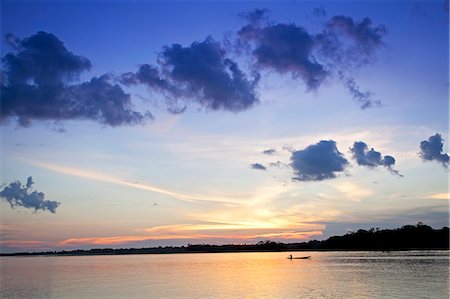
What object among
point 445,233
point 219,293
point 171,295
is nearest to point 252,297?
point 219,293

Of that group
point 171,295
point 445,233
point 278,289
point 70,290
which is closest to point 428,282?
point 278,289

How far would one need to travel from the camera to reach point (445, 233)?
632ft

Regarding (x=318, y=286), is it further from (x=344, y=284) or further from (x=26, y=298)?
(x=26, y=298)

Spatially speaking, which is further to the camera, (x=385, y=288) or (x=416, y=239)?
(x=416, y=239)

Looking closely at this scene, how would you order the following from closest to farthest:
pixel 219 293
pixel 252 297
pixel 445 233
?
1. pixel 252 297
2. pixel 219 293
3. pixel 445 233

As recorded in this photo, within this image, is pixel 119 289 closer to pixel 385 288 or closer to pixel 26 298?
pixel 26 298

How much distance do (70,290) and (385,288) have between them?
38.4m

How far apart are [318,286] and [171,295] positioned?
695 inches

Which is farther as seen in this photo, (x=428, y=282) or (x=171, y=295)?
(x=428, y=282)

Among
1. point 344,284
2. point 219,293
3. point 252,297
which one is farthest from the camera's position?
point 344,284

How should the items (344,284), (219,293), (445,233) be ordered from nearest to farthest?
(219,293) < (344,284) < (445,233)

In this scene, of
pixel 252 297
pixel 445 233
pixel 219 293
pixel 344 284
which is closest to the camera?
pixel 252 297

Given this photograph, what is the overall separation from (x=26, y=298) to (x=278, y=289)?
2866cm

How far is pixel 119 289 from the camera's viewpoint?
2346 inches
